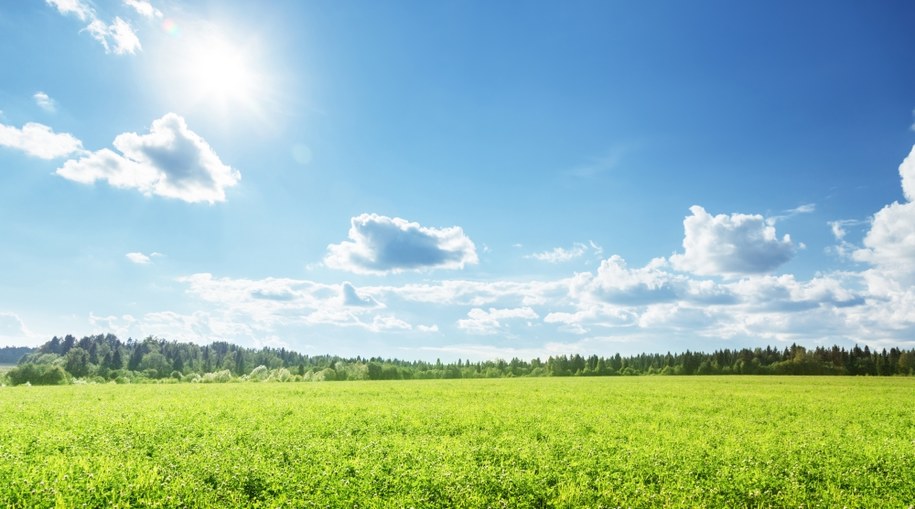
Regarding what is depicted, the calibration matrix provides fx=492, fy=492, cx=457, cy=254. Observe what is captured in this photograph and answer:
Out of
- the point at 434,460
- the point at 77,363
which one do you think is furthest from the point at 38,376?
the point at 434,460

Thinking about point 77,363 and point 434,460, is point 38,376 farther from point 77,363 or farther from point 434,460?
point 434,460

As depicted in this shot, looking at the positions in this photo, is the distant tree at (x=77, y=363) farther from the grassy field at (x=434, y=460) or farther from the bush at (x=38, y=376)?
the grassy field at (x=434, y=460)

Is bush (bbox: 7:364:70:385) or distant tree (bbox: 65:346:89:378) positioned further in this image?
distant tree (bbox: 65:346:89:378)

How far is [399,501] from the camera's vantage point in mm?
15836

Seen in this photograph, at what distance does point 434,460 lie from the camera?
20016 millimetres

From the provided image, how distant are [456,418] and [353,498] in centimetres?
1569

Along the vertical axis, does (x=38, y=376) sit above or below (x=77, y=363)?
above

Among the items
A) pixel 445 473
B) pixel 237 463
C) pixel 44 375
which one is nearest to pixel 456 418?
pixel 445 473

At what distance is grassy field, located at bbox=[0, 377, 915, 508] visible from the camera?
1619 cm

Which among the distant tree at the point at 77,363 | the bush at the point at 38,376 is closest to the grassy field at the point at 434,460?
the bush at the point at 38,376

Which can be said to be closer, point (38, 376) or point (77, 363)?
point (38, 376)

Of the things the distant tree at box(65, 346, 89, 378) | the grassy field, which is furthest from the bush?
the grassy field

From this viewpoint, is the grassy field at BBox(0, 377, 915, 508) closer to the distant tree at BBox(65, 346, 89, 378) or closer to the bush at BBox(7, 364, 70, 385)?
the bush at BBox(7, 364, 70, 385)

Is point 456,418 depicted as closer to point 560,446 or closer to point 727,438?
point 560,446
